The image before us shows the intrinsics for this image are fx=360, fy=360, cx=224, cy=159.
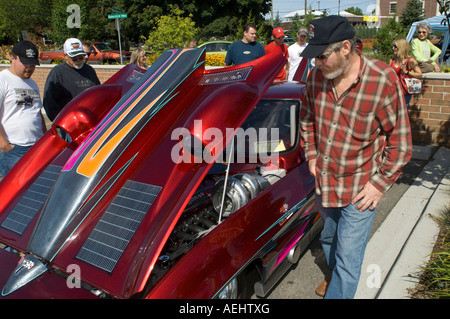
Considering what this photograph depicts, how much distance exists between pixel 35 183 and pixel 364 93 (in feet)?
8.12

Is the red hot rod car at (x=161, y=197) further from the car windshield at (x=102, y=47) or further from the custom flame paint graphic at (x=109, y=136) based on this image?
the car windshield at (x=102, y=47)

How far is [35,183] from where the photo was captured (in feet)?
9.26

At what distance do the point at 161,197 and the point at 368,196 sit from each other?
1277 mm

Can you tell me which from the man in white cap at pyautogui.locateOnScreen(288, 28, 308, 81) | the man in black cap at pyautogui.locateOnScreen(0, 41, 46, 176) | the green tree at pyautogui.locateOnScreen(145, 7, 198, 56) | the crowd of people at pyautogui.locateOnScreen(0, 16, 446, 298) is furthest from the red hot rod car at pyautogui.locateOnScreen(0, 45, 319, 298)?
the green tree at pyautogui.locateOnScreen(145, 7, 198, 56)

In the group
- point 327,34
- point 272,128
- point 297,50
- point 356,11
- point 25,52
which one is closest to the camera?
point 327,34

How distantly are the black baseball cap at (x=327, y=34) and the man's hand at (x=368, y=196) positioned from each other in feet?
2.86

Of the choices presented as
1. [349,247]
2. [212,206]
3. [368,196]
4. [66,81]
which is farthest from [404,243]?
[66,81]

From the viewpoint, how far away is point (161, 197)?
2.24 metres

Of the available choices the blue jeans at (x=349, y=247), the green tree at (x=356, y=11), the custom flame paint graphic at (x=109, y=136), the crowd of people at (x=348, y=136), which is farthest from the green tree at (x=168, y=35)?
the green tree at (x=356, y=11)

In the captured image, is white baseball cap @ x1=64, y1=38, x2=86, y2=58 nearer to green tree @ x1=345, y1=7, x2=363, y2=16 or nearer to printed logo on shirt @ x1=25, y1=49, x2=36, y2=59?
printed logo on shirt @ x1=25, y1=49, x2=36, y2=59

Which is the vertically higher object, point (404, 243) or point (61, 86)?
point (61, 86)

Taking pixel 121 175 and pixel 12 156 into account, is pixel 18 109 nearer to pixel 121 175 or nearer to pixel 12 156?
pixel 12 156

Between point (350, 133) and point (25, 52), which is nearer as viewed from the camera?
point (350, 133)

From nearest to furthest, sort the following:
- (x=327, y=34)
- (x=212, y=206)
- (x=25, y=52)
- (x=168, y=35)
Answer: (x=327, y=34) < (x=212, y=206) < (x=25, y=52) < (x=168, y=35)
